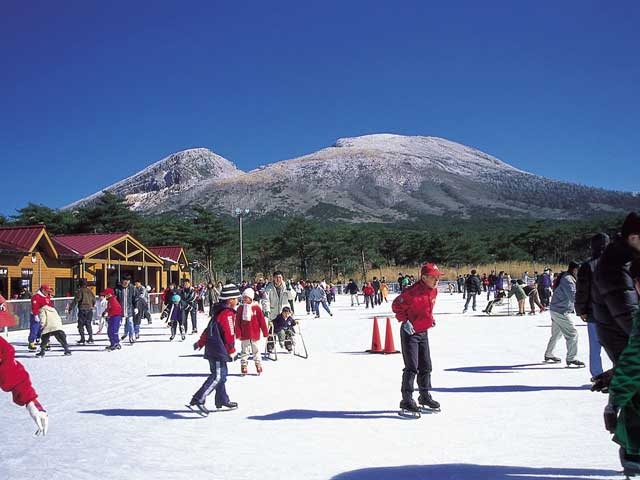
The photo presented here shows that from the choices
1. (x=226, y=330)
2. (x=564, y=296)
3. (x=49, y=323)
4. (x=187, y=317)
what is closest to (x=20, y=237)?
(x=187, y=317)

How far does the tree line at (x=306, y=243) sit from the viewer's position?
57469 mm

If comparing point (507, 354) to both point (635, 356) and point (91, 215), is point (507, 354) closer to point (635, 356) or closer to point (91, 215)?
point (635, 356)

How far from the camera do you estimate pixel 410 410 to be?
6531 millimetres

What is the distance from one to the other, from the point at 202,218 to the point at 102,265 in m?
29.5

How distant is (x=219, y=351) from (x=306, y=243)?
202 feet

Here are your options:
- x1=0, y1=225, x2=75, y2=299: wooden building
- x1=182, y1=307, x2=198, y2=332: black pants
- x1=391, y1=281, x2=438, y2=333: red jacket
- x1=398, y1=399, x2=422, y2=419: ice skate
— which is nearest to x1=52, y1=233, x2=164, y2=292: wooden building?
x1=0, y1=225, x2=75, y2=299: wooden building

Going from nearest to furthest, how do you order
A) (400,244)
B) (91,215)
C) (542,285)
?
(542,285) → (91,215) → (400,244)

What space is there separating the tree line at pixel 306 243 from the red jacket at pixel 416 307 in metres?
46.7

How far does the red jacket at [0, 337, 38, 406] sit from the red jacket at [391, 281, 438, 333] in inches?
151

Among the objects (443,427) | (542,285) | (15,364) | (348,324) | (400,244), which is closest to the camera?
(15,364)

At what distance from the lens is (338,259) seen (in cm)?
7112

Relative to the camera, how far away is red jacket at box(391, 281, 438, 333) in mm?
6781

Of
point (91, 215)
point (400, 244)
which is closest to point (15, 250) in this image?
point (91, 215)

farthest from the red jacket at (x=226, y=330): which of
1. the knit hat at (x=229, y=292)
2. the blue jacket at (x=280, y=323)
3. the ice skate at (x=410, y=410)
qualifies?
the blue jacket at (x=280, y=323)
